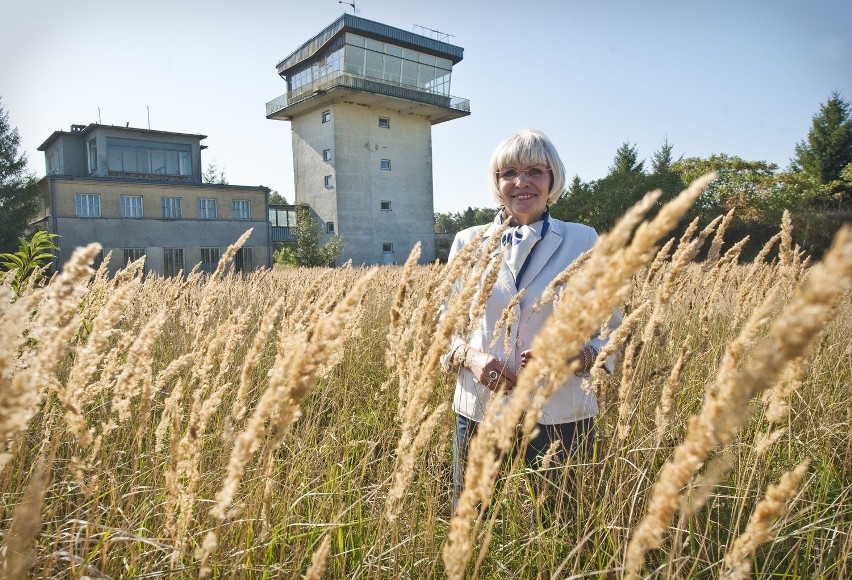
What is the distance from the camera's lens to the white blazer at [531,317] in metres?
2.21

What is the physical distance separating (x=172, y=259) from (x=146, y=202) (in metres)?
3.08

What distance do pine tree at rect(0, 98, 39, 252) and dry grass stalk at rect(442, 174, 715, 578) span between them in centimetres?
3232

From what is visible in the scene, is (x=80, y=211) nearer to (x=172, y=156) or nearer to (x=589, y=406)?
(x=172, y=156)

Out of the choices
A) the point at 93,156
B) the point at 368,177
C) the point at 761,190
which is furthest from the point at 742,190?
the point at 93,156


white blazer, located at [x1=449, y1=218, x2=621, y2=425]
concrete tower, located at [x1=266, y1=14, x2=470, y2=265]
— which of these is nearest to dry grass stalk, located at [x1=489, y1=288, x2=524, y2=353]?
white blazer, located at [x1=449, y1=218, x2=621, y2=425]

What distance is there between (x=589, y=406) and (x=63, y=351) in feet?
6.02

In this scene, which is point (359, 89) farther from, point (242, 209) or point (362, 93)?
point (242, 209)

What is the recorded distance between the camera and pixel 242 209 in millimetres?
28781

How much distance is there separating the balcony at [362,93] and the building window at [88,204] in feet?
41.9

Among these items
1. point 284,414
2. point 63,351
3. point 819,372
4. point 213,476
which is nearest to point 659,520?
Result: point 284,414

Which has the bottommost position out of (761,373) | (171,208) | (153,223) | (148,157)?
(761,373)

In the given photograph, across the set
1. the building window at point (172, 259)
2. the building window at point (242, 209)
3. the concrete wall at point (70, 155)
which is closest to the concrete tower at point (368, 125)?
the building window at point (242, 209)

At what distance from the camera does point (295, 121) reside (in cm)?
3416

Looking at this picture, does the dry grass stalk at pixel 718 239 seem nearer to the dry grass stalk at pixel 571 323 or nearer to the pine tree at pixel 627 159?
the dry grass stalk at pixel 571 323
